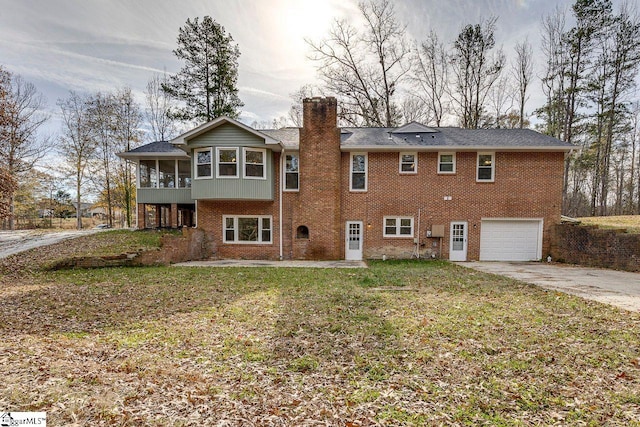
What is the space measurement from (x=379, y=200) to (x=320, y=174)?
2.90 metres

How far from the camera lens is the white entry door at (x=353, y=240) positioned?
13.1 m

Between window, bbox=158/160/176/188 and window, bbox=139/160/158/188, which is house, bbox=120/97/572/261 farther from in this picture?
window, bbox=139/160/158/188

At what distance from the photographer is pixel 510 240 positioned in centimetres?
1293

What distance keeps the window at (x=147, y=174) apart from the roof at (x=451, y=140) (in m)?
10.2

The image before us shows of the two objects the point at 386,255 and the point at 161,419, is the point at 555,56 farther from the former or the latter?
the point at 161,419

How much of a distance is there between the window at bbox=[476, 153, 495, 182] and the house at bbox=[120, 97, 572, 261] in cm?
6

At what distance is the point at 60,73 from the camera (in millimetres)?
16750

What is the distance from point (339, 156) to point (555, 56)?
19.4 metres

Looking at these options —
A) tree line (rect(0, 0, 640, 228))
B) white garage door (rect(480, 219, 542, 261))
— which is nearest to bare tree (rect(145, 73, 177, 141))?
tree line (rect(0, 0, 640, 228))

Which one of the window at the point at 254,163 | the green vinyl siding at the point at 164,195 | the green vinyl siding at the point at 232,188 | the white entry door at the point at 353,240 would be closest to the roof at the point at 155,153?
the green vinyl siding at the point at 164,195

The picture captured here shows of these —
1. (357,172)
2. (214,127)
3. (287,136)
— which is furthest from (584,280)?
(214,127)

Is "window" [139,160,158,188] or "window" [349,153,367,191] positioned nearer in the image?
"window" [349,153,367,191]

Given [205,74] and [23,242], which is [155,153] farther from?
[205,74]

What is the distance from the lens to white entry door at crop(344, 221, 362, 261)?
13148mm
